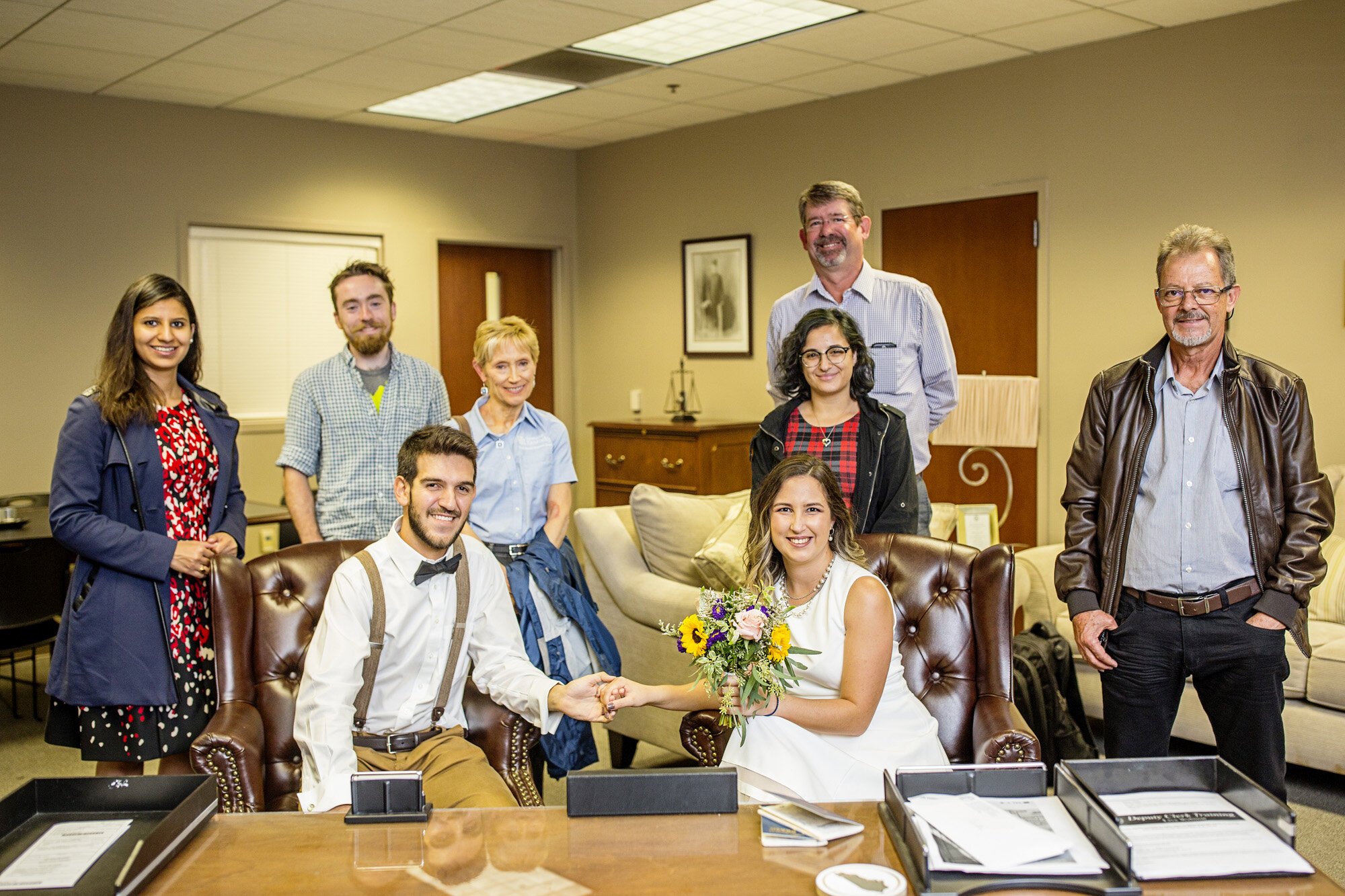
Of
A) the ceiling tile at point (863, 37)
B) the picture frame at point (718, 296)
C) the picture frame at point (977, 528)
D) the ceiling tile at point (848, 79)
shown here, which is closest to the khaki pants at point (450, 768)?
the picture frame at point (977, 528)

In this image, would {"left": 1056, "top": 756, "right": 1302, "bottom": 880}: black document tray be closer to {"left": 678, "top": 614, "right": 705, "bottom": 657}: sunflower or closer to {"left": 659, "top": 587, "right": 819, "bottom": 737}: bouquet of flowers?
{"left": 659, "top": 587, "right": 819, "bottom": 737}: bouquet of flowers

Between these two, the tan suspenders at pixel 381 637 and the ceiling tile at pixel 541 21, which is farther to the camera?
the ceiling tile at pixel 541 21

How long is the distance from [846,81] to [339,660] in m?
4.62

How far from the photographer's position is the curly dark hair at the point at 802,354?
2961mm

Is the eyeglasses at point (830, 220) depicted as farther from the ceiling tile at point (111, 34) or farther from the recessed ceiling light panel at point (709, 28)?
the ceiling tile at point (111, 34)

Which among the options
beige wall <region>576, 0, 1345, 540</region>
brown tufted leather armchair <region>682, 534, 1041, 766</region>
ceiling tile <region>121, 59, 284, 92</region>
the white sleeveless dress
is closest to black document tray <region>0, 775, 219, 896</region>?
the white sleeveless dress

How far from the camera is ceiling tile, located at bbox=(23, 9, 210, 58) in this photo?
4.78 metres

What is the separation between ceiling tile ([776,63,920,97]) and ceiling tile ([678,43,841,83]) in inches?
3.7

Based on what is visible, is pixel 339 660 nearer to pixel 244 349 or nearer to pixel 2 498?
pixel 2 498

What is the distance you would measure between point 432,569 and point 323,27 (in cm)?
320

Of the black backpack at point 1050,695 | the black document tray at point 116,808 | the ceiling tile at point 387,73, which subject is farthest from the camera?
the ceiling tile at point 387,73

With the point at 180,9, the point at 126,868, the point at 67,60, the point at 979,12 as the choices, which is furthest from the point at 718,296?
the point at 126,868

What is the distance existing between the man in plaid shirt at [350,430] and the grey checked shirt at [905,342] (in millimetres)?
1124

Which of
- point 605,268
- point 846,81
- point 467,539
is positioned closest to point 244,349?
point 605,268
